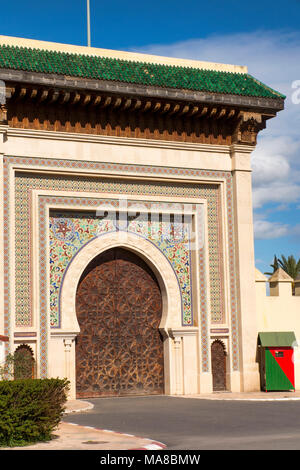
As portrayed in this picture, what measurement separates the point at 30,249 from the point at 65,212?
124cm

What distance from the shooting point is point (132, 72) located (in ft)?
59.5

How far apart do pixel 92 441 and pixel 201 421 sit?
2894 mm

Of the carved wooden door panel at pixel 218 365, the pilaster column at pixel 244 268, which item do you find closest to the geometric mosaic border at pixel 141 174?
the pilaster column at pixel 244 268

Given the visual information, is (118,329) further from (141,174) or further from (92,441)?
(92,441)

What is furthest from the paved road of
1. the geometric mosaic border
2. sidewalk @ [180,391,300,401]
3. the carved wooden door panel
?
the geometric mosaic border

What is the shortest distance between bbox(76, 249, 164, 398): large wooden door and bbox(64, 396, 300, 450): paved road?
611mm

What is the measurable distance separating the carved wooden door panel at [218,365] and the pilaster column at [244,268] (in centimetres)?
27

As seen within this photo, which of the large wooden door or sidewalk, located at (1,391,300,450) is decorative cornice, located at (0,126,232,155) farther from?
sidewalk, located at (1,391,300,450)

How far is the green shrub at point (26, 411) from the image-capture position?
9.41m

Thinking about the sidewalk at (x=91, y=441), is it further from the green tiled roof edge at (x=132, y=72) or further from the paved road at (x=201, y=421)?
the green tiled roof edge at (x=132, y=72)

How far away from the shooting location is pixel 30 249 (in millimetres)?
16781
